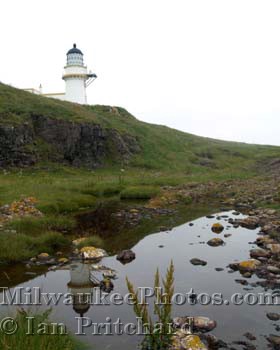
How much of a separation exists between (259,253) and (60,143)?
33.1 m

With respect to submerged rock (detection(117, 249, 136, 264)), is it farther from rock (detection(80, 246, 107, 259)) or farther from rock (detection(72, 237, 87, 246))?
rock (detection(72, 237, 87, 246))

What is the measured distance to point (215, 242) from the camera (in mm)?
14633

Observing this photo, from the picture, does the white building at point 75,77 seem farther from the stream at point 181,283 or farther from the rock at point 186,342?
the rock at point 186,342

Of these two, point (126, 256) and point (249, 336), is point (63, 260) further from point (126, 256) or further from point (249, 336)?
point (249, 336)

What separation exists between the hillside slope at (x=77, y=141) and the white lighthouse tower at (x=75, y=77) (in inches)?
382

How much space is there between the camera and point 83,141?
146ft

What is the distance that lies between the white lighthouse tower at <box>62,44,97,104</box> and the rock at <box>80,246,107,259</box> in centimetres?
5689

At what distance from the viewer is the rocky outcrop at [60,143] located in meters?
37.6

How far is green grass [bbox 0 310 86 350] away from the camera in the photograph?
5297mm

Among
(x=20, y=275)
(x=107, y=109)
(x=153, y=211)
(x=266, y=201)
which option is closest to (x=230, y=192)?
(x=266, y=201)

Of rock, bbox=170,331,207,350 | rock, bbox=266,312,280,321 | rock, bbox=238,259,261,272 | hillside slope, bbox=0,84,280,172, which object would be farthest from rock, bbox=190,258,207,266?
hillside slope, bbox=0,84,280,172

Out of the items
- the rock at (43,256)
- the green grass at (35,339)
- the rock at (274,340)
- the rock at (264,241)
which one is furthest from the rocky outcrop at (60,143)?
the rock at (274,340)

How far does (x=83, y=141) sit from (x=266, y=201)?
26.2 m

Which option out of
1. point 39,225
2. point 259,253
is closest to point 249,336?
point 259,253
